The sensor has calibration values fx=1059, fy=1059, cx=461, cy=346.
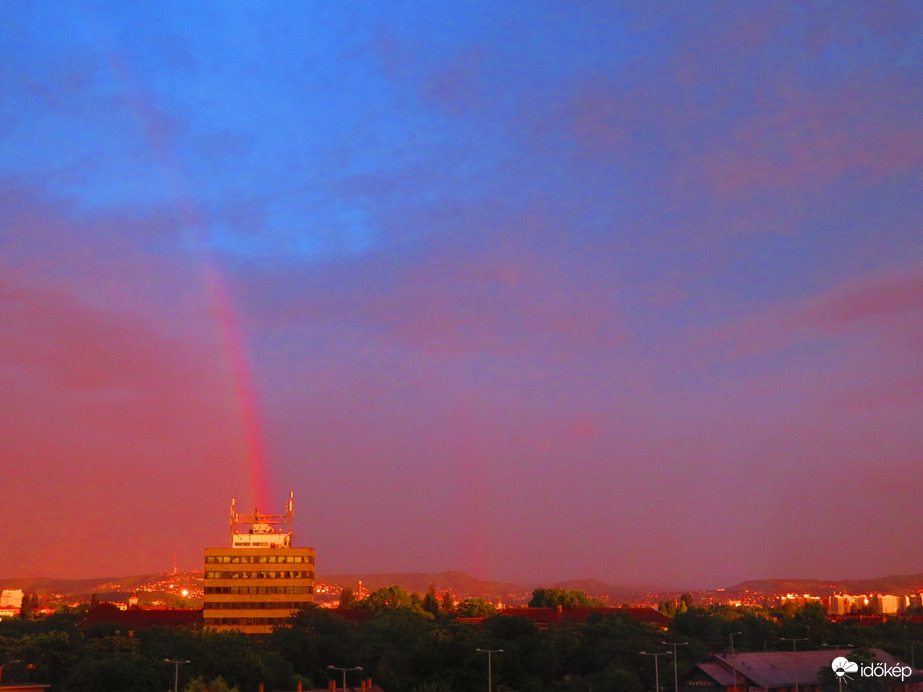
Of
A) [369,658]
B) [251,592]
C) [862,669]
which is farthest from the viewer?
[251,592]

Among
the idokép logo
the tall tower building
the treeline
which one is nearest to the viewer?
the treeline

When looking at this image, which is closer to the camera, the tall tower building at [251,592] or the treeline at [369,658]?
the treeline at [369,658]

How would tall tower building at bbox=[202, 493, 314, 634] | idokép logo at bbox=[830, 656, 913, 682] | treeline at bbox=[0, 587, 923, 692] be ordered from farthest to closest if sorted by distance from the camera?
1. tall tower building at bbox=[202, 493, 314, 634]
2. idokép logo at bbox=[830, 656, 913, 682]
3. treeline at bbox=[0, 587, 923, 692]

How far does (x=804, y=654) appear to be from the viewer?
124875 millimetres

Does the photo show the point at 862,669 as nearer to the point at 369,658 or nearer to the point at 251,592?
the point at 369,658

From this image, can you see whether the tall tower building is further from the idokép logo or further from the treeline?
the idokép logo

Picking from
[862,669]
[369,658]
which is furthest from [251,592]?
[862,669]

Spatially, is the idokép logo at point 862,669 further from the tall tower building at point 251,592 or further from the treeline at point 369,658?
the tall tower building at point 251,592

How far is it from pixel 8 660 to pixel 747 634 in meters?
117

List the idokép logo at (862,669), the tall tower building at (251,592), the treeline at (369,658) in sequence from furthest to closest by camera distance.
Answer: the tall tower building at (251,592), the idokép logo at (862,669), the treeline at (369,658)

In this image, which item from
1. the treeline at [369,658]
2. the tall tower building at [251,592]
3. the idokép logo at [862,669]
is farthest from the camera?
the tall tower building at [251,592]

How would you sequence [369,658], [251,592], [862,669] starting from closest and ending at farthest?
[862,669] < [369,658] < [251,592]

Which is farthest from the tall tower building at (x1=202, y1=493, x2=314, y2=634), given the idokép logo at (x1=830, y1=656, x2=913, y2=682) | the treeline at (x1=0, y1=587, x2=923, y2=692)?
the idokép logo at (x1=830, y1=656, x2=913, y2=682)

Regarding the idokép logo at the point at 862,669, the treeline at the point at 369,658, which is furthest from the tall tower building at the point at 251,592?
the idokép logo at the point at 862,669
